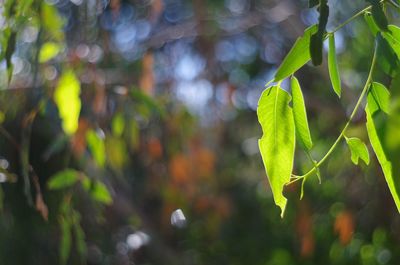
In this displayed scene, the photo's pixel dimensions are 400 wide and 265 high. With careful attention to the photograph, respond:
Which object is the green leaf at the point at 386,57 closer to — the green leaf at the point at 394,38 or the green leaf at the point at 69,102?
the green leaf at the point at 394,38

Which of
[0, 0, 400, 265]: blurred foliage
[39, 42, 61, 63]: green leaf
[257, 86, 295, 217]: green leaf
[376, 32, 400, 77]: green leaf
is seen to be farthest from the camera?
[0, 0, 400, 265]: blurred foliage

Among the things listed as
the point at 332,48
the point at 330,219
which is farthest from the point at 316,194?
the point at 332,48

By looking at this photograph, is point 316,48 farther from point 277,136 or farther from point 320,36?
point 277,136

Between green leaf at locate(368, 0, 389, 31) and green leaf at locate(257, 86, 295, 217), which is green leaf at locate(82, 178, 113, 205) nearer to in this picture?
green leaf at locate(257, 86, 295, 217)

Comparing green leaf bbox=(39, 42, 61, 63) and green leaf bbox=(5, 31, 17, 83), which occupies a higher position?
green leaf bbox=(5, 31, 17, 83)

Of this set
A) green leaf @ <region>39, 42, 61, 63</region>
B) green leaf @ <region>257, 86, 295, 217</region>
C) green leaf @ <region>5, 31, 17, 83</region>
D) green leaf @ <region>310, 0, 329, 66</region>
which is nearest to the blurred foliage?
green leaf @ <region>39, 42, 61, 63</region>

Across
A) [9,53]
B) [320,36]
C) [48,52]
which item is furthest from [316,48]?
[48,52]
